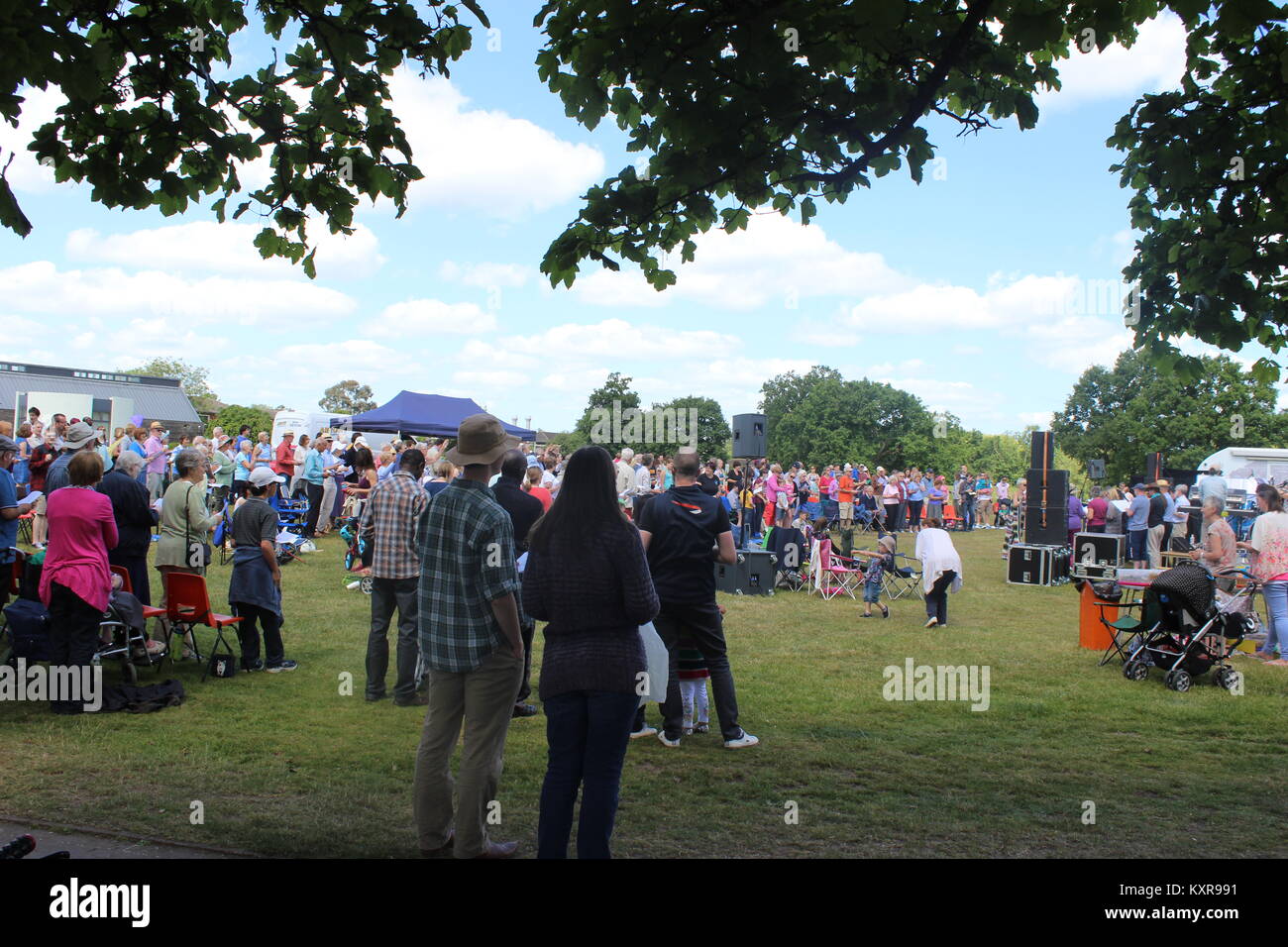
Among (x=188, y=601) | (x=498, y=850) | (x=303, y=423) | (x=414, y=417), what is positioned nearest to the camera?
(x=498, y=850)

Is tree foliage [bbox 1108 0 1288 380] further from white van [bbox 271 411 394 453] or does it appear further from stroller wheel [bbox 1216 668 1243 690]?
white van [bbox 271 411 394 453]

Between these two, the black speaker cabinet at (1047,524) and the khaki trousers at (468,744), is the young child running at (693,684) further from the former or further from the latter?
the black speaker cabinet at (1047,524)

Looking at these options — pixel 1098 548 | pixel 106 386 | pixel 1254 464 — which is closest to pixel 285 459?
pixel 1098 548

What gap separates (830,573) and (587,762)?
11950 mm

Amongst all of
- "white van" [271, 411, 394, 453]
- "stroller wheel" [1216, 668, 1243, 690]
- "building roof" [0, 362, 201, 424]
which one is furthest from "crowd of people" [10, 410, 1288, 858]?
"building roof" [0, 362, 201, 424]

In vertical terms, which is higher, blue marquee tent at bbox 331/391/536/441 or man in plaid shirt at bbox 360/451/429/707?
blue marquee tent at bbox 331/391/536/441

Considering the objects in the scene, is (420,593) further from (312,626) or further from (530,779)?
(312,626)

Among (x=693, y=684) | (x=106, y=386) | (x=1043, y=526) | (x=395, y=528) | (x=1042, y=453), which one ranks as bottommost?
(x=693, y=684)

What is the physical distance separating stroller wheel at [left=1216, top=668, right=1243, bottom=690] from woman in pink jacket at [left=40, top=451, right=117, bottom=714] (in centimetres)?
996

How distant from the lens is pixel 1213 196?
6.29 meters

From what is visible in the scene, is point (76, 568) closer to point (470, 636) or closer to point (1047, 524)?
point (470, 636)

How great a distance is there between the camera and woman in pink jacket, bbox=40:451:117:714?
6.77 m
